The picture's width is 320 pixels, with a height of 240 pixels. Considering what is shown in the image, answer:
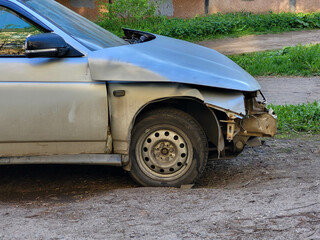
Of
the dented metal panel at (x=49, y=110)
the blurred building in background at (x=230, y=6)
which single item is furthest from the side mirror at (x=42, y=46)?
the blurred building in background at (x=230, y=6)

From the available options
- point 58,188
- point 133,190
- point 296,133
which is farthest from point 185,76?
point 296,133

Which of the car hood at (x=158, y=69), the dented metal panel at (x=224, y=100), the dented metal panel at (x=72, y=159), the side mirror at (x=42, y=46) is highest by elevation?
the side mirror at (x=42, y=46)

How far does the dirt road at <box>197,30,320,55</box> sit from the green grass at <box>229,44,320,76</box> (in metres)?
1.72

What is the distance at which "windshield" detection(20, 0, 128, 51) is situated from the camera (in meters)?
5.16

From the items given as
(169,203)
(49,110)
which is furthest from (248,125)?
(49,110)

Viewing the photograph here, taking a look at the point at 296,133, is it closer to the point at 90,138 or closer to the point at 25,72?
the point at 90,138

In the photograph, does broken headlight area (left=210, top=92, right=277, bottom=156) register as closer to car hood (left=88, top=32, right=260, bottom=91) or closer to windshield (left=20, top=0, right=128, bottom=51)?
car hood (left=88, top=32, right=260, bottom=91)

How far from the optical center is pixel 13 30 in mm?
5145

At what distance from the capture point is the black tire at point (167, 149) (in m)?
5.18

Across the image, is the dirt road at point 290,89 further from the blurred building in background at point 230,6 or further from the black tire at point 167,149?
the blurred building in background at point 230,6

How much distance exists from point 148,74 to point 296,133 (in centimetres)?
313

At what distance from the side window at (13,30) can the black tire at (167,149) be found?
1223 millimetres

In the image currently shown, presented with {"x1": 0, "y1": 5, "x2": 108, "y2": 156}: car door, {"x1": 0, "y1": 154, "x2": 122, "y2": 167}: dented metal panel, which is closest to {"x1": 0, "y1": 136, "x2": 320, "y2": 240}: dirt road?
{"x1": 0, "y1": 154, "x2": 122, "y2": 167}: dented metal panel

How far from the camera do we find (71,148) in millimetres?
5066
